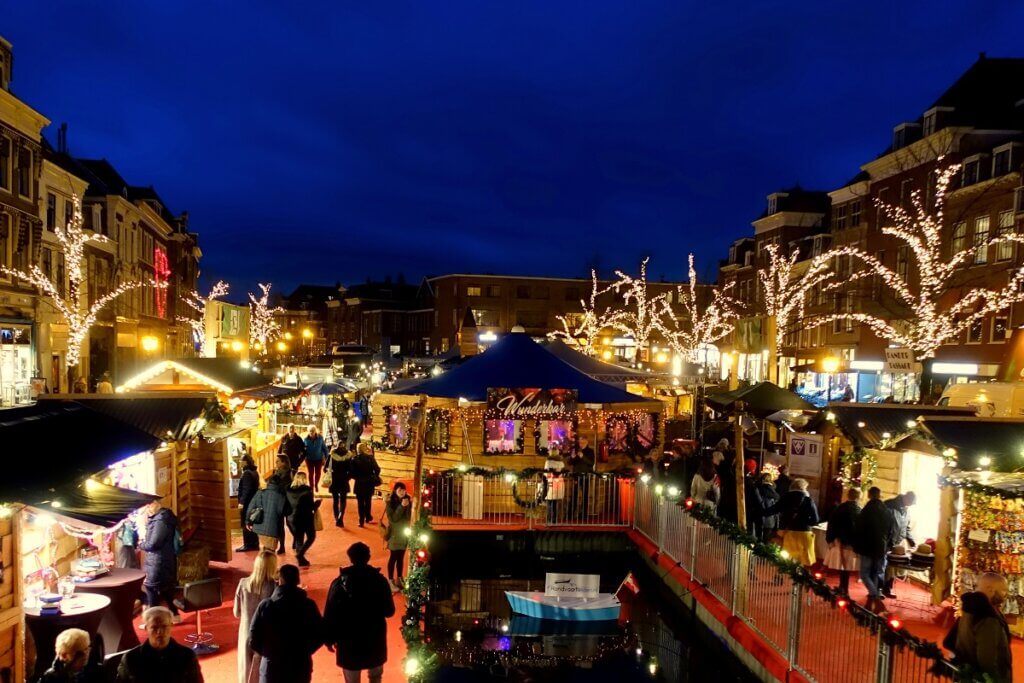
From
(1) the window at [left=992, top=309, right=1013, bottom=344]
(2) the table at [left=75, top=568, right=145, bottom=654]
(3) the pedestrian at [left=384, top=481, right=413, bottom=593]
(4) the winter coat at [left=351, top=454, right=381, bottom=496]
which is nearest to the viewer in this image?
(2) the table at [left=75, top=568, right=145, bottom=654]

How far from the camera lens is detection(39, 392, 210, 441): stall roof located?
9430 millimetres

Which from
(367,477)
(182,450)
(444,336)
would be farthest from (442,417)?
(444,336)

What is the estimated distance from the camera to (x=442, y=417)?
608 inches

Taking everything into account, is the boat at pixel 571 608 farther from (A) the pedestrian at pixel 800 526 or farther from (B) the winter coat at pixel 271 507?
(B) the winter coat at pixel 271 507

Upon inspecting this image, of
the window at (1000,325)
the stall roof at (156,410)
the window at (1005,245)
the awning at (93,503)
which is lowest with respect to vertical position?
the awning at (93,503)

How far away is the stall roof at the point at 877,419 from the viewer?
11547 mm

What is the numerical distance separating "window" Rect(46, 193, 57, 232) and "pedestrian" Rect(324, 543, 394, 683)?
95.9ft

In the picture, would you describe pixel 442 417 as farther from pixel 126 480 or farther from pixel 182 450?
pixel 126 480

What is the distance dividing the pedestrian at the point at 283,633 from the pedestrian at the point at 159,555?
125 inches

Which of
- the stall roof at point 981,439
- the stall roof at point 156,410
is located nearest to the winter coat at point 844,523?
the stall roof at point 981,439

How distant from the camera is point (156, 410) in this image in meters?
9.95

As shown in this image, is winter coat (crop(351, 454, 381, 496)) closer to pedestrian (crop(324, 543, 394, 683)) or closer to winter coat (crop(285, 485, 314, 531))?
winter coat (crop(285, 485, 314, 531))

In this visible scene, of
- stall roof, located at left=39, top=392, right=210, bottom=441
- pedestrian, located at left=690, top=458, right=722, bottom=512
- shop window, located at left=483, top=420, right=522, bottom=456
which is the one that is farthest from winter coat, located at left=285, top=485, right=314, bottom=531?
pedestrian, located at left=690, top=458, right=722, bottom=512

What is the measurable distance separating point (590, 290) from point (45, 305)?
1865 inches
